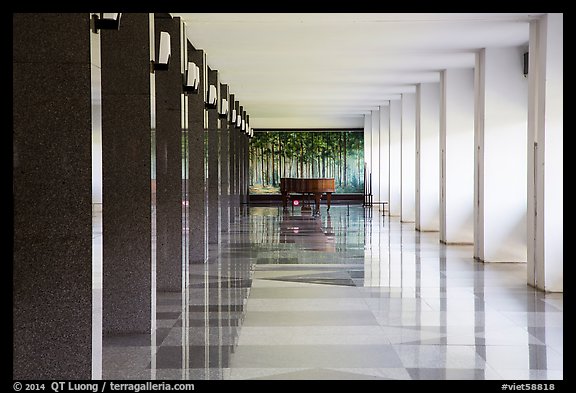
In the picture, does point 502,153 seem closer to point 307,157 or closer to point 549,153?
point 549,153

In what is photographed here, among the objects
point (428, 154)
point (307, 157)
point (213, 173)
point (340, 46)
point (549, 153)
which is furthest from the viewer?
point (307, 157)

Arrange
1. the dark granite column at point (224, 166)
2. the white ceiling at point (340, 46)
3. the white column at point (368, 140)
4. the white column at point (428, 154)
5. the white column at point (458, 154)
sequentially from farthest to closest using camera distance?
the white column at point (368, 140), the white column at point (428, 154), the dark granite column at point (224, 166), the white column at point (458, 154), the white ceiling at point (340, 46)

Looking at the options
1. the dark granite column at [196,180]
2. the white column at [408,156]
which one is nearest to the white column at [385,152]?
the white column at [408,156]

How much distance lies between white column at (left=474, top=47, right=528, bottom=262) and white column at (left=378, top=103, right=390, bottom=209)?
12.5 metres

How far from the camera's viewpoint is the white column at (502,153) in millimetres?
12750

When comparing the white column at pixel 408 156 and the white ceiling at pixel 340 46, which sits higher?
the white ceiling at pixel 340 46

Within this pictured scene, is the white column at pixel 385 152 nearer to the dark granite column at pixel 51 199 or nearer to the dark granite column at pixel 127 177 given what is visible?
the dark granite column at pixel 127 177

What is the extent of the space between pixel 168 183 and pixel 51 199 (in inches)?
187

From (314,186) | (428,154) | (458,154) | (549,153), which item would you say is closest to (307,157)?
(314,186)

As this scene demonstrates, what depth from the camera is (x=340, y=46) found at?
525 inches

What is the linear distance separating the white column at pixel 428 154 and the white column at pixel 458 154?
2540mm

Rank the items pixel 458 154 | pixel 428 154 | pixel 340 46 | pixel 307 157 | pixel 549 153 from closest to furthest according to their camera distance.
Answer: pixel 549 153 → pixel 340 46 → pixel 458 154 → pixel 428 154 → pixel 307 157
